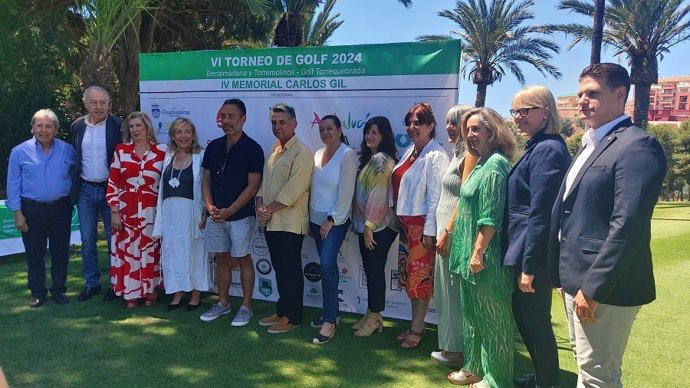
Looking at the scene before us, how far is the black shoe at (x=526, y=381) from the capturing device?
3379 mm

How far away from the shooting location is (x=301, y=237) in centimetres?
435

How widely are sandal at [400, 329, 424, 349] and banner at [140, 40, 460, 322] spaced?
1.64ft

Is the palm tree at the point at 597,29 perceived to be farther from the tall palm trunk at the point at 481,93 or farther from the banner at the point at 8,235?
the tall palm trunk at the point at 481,93

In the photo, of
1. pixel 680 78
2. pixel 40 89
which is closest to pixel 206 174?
pixel 40 89

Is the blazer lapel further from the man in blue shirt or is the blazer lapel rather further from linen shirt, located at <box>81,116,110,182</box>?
the man in blue shirt

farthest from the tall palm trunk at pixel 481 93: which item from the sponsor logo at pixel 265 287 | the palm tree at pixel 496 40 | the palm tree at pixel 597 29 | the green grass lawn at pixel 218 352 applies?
the sponsor logo at pixel 265 287

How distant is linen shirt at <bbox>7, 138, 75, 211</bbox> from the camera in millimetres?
4730

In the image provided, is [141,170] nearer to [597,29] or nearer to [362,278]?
[362,278]

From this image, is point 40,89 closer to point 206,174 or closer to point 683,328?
point 206,174

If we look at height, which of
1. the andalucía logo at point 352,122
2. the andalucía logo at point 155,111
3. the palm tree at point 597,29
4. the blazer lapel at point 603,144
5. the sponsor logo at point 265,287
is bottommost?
the sponsor logo at point 265,287

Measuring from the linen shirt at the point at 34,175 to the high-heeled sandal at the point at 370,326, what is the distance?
3.20 metres

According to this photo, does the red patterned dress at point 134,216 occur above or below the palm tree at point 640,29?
below

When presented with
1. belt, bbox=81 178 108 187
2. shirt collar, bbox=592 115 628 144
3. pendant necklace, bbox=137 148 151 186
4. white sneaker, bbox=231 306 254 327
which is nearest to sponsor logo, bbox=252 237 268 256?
white sneaker, bbox=231 306 254 327

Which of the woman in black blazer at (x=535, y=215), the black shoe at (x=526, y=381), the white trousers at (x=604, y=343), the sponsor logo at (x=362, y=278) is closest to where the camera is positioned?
the white trousers at (x=604, y=343)
